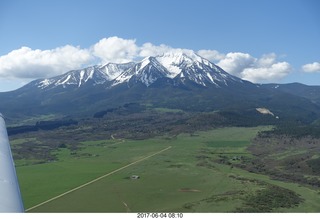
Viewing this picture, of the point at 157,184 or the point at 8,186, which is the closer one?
the point at 8,186

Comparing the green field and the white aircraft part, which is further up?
the white aircraft part

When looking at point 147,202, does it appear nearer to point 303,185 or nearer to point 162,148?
point 303,185

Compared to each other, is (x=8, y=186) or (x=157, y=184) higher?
(x=8, y=186)

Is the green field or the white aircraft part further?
the green field

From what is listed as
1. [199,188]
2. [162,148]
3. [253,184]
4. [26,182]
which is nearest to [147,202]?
[199,188]

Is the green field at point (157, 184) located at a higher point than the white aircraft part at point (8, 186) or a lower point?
lower
